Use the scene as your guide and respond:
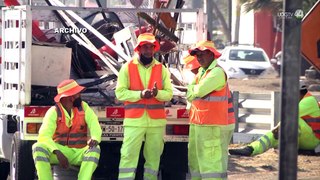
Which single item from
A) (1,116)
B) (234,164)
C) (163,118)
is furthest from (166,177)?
Answer: (234,164)

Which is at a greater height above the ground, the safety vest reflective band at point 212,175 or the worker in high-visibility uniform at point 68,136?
the worker in high-visibility uniform at point 68,136

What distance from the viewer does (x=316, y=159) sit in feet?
52.9

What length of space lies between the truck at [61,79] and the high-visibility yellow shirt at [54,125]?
0.43 meters

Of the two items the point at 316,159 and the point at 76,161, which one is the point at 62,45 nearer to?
the point at 76,161

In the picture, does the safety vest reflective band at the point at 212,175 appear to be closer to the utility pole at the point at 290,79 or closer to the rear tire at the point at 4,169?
the utility pole at the point at 290,79

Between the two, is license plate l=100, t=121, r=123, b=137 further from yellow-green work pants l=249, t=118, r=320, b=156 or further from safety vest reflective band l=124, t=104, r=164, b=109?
yellow-green work pants l=249, t=118, r=320, b=156

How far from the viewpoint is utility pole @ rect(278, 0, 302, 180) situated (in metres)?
8.97

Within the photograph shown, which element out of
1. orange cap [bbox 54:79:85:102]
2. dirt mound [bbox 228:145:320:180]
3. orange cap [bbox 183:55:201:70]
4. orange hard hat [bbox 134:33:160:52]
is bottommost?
dirt mound [bbox 228:145:320:180]

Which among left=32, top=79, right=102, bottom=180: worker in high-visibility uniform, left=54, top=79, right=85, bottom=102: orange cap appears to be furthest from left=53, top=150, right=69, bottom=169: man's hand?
left=54, top=79, right=85, bottom=102: orange cap

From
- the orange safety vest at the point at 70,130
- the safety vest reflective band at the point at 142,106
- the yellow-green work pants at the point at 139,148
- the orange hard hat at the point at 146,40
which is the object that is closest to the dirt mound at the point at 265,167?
the yellow-green work pants at the point at 139,148

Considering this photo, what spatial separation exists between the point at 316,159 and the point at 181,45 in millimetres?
4002

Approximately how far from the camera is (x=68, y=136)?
1139 centimetres

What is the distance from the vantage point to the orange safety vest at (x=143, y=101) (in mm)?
11516

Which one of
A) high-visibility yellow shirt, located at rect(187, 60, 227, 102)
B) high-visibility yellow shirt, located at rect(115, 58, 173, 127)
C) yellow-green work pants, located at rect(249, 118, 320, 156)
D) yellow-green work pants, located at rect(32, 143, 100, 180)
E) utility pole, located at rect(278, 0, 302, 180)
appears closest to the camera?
utility pole, located at rect(278, 0, 302, 180)
